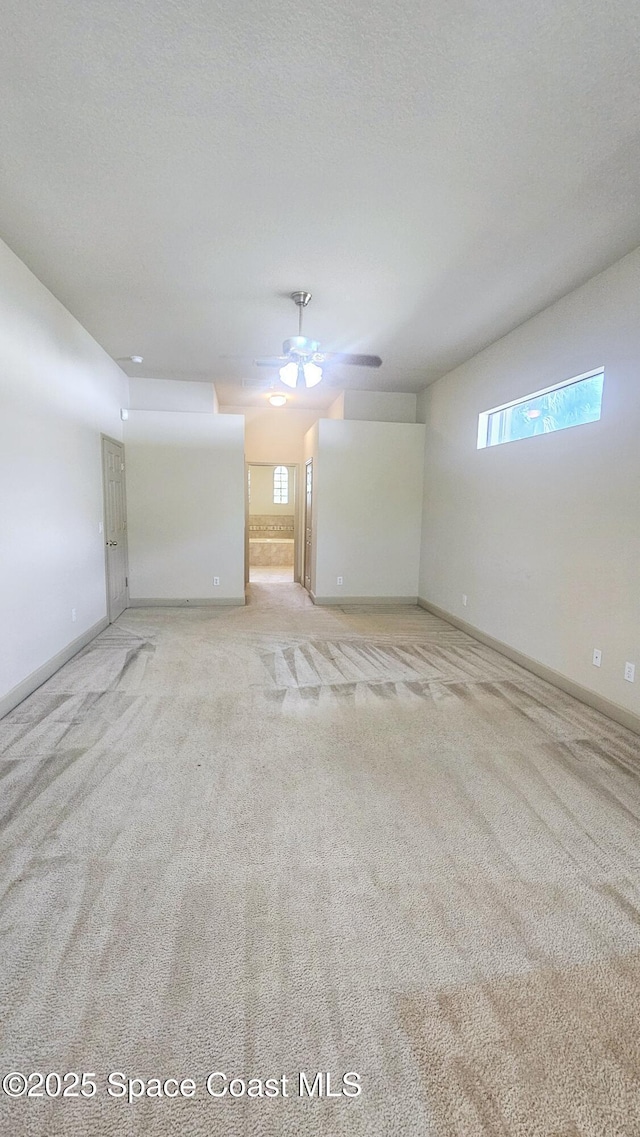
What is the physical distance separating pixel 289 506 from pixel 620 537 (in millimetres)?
Answer: 9589

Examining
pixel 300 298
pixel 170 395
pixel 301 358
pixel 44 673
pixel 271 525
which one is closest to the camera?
pixel 44 673

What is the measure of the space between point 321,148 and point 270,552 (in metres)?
8.59

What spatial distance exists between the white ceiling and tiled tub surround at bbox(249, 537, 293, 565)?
6894mm

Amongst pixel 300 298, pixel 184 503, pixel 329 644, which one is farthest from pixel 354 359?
pixel 184 503

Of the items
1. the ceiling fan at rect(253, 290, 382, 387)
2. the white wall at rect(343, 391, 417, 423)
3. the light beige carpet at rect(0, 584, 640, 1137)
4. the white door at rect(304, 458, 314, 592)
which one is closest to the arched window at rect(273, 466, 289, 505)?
the white door at rect(304, 458, 314, 592)

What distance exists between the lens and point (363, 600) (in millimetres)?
6418

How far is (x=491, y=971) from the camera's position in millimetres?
1333

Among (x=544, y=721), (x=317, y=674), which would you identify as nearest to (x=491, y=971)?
(x=544, y=721)

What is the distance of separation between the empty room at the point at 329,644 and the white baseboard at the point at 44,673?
0.05 m

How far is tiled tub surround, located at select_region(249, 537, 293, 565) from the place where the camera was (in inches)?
408

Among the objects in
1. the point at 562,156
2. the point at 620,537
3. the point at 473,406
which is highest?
the point at 562,156

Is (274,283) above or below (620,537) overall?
above

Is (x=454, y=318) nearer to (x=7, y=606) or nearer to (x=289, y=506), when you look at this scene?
(x=7, y=606)

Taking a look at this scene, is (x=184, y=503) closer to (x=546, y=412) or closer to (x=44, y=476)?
(x=44, y=476)
